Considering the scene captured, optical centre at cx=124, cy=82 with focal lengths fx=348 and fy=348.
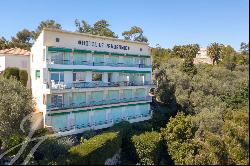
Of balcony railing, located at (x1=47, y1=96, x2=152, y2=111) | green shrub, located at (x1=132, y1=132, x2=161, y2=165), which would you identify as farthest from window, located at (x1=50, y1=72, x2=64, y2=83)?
green shrub, located at (x1=132, y1=132, x2=161, y2=165)

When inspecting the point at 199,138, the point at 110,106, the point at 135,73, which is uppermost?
the point at 135,73

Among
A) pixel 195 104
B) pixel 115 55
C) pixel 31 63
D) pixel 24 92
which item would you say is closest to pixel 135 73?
pixel 115 55

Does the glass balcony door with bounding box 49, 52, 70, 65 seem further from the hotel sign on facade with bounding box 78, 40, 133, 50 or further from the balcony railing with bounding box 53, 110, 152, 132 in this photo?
the balcony railing with bounding box 53, 110, 152, 132

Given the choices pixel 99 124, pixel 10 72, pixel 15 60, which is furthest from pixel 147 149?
pixel 15 60

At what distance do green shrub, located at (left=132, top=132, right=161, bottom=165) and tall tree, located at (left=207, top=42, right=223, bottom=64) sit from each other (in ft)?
205

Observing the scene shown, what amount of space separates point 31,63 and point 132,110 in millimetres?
17673

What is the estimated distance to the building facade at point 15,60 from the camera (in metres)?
54.1

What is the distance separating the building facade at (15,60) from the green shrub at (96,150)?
2013 centimetres

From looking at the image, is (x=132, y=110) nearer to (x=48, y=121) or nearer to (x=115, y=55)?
(x=115, y=55)

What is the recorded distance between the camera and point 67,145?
39625mm

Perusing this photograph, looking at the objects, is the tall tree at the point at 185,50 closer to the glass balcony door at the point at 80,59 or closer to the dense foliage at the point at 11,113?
the glass balcony door at the point at 80,59

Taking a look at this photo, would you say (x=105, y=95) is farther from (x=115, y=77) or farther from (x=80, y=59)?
(x=80, y=59)

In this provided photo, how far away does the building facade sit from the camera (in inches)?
2131

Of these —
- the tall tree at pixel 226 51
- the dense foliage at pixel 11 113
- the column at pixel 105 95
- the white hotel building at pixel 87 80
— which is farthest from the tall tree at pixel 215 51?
the dense foliage at pixel 11 113
